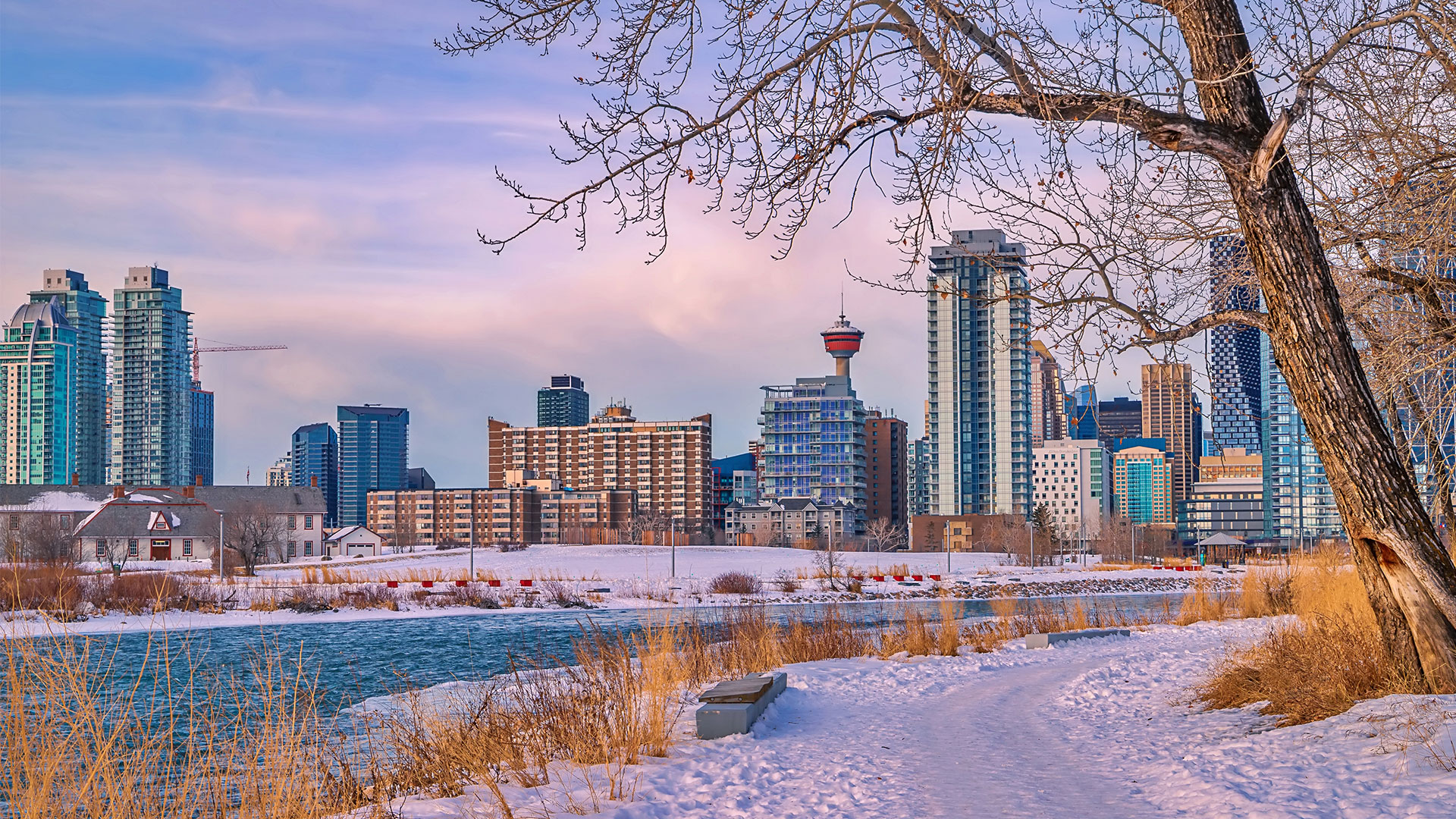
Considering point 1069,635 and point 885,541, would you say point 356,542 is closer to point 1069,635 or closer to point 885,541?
point 885,541

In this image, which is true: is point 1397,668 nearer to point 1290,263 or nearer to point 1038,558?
point 1290,263

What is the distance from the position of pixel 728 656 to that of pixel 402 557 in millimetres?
74853

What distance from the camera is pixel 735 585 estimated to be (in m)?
50.7

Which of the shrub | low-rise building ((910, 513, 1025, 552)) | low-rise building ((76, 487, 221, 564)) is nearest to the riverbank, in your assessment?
the shrub

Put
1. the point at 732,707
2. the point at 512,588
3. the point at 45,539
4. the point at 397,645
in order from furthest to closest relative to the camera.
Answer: the point at 45,539 → the point at 512,588 → the point at 397,645 → the point at 732,707

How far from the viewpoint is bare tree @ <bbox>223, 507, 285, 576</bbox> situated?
62062 millimetres

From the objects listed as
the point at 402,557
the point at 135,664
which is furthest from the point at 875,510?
the point at 135,664

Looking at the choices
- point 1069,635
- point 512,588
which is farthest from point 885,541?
point 1069,635

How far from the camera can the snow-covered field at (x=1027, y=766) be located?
7.02 metres

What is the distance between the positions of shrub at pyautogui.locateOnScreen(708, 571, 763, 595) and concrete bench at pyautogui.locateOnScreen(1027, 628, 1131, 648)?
26799mm

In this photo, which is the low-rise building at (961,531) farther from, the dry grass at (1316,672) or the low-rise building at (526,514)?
the dry grass at (1316,672)

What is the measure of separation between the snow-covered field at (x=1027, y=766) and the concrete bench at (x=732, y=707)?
143 millimetres

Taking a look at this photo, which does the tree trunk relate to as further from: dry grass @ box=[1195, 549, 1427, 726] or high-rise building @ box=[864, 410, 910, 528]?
high-rise building @ box=[864, 410, 910, 528]

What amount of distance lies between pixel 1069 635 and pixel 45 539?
6585 centimetres
